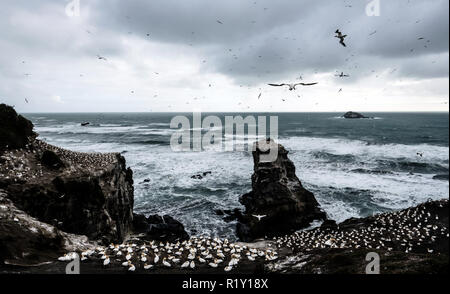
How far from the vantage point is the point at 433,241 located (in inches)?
735

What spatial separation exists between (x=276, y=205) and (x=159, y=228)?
10.4 meters

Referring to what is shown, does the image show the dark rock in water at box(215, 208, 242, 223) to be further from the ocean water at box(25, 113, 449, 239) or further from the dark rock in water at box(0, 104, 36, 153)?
the dark rock in water at box(0, 104, 36, 153)

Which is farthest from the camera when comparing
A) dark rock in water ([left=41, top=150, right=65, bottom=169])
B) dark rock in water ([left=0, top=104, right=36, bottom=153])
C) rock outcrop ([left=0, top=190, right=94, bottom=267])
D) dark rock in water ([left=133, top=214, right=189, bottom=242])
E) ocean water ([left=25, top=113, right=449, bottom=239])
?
ocean water ([left=25, top=113, right=449, bottom=239])

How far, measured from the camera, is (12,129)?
17656 mm

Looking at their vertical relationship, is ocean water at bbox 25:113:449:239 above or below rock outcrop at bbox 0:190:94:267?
below

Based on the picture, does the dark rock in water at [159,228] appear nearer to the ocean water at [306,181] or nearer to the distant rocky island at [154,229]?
the distant rocky island at [154,229]

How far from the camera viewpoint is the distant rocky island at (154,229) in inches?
331

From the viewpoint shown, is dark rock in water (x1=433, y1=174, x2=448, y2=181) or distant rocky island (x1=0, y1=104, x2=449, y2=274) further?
dark rock in water (x1=433, y1=174, x2=448, y2=181)

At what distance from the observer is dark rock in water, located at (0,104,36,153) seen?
55.7 ft

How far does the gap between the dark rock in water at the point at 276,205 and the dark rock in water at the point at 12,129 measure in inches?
685

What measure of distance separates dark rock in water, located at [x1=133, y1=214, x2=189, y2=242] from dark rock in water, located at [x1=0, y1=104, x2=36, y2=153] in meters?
10.5

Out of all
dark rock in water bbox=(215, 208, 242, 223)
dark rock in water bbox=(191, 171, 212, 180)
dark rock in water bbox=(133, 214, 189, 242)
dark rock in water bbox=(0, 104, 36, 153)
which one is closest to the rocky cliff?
dark rock in water bbox=(0, 104, 36, 153)

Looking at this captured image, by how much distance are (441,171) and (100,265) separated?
2031 inches
